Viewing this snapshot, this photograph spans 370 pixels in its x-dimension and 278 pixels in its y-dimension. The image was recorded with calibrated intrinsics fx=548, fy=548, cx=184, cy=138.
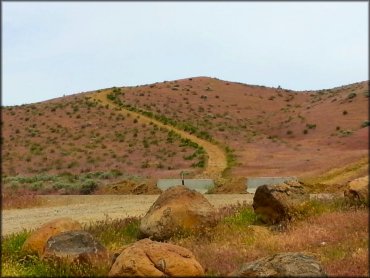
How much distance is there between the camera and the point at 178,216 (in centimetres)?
1473

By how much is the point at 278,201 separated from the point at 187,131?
46723mm

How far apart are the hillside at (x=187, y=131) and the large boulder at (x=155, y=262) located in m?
21.8

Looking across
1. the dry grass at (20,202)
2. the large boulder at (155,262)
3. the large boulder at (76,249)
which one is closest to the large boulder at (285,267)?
the large boulder at (155,262)

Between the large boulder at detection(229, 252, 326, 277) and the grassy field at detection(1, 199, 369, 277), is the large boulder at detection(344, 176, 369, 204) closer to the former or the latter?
the grassy field at detection(1, 199, 369, 277)

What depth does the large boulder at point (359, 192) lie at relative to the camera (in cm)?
1636

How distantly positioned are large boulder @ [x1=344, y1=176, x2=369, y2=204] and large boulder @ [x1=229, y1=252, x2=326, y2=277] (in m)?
7.75

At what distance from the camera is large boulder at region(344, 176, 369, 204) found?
16359mm

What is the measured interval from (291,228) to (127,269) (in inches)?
257

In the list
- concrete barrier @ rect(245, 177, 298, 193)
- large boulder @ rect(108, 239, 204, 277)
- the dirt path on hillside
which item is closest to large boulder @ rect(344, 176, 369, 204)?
large boulder @ rect(108, 239, 204, 277)

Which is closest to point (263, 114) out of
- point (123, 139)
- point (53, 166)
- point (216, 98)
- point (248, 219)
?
point (216, 98)

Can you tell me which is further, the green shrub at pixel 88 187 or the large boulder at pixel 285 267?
the green shrub at pixel 88 187

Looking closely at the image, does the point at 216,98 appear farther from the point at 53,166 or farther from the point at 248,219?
the point at 248,219

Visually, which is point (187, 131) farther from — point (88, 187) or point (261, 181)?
point (261, 181)

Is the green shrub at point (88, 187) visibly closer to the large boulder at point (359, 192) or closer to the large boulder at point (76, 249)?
the large boulder at point (359, 192)
